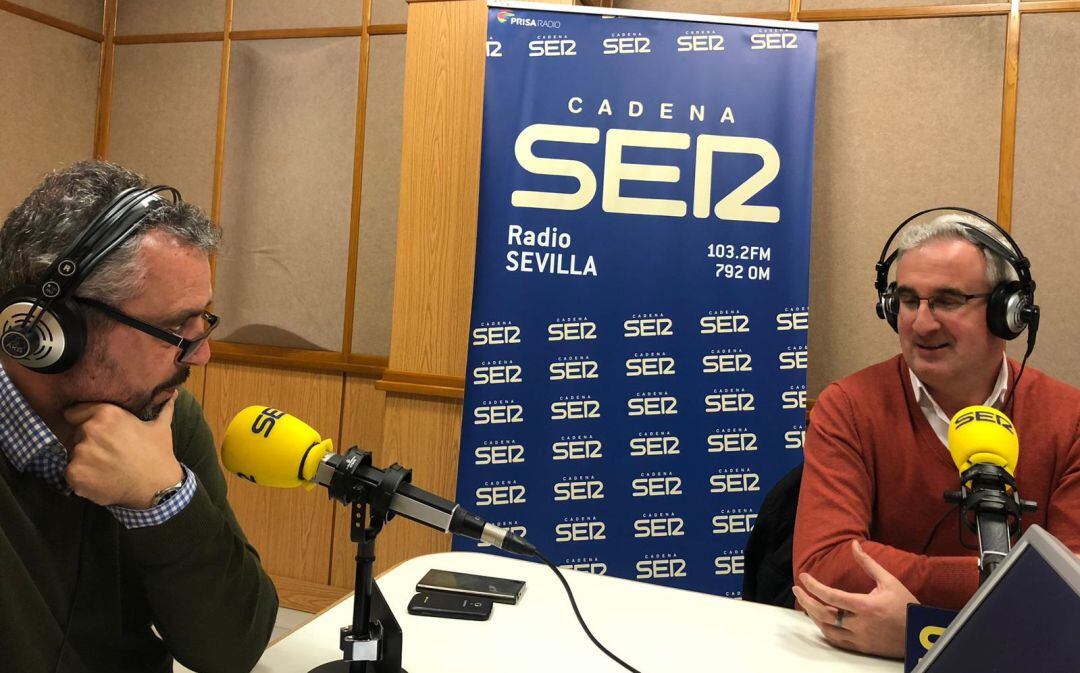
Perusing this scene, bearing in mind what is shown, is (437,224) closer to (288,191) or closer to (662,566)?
(288,191)

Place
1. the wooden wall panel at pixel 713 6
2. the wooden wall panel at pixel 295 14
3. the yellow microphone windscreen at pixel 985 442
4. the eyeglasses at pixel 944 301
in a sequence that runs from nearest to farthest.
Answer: the yellow microphone windscreen at pixel 985 442 < the eyeglasses at pixel 944 301 < the wooden wall panel at pixel 713 6 < the wooden wall panel at pixel 295 14

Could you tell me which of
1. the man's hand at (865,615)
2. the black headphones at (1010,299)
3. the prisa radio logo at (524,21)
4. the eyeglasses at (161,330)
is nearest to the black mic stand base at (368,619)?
the eyeglasses at (161,330)

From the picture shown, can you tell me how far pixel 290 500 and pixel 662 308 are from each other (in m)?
2.12

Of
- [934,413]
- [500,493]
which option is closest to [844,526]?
[934,413]

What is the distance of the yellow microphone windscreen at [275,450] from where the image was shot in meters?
0.99

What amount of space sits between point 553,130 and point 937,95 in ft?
5.22

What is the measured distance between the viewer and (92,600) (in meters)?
1.08

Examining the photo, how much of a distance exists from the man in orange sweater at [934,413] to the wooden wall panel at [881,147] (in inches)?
61.0

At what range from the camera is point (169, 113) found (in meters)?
4.18

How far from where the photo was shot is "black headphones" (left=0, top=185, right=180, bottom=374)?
92 centimetres

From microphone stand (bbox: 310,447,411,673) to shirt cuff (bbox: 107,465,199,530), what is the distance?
7.9 inches

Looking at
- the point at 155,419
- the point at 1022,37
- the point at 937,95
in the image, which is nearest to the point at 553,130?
the point at 937,95

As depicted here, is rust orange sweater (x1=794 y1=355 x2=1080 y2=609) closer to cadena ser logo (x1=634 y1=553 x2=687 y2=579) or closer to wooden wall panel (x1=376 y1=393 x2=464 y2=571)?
cadena ser logo (x1=634 y1=553 x2=687 y2=579)

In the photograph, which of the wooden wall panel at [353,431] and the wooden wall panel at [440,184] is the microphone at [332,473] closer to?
the wooden wall panel at [440,184]
